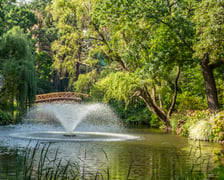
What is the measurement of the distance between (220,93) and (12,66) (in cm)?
1321

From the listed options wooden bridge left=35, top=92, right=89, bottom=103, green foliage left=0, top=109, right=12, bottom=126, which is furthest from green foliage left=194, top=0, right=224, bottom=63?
wooden bridge left=35, top=92, right=89, bottom=103

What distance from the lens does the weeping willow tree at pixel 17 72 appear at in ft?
85.8

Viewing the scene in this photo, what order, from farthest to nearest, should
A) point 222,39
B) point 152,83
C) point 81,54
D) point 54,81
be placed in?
point 54,81 → point 81,54 → point 152,83 → point 222,39

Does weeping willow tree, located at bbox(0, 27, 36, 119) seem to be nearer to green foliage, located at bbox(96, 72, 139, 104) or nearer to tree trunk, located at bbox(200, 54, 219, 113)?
green foliage, located at bbox(96, 72, 139, 104)

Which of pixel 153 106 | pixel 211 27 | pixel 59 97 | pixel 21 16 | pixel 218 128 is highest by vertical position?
pixel 21 16

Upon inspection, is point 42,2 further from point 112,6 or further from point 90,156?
point 90,156

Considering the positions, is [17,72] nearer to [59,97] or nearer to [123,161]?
[59,97]

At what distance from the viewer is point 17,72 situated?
26156 mm

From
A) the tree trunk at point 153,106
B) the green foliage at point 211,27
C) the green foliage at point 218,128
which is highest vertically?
the green foliage at point 211,27

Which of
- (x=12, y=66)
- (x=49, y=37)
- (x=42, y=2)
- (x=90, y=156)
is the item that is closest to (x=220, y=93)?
(x=12, y=66)

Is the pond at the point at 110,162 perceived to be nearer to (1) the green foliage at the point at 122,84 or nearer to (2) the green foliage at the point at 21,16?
(1) the green foliage at the point at 122,84

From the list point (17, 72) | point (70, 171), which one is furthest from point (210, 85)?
point (70, 171)

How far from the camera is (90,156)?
34.5 ft

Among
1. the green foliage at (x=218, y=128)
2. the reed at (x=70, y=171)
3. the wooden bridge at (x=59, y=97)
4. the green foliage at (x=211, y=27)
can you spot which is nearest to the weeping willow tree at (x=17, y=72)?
the wooden bridge at (x=59, y=97)
